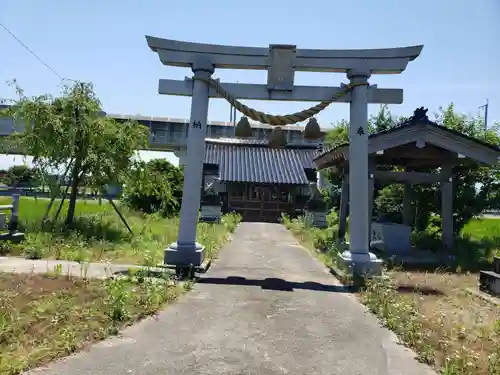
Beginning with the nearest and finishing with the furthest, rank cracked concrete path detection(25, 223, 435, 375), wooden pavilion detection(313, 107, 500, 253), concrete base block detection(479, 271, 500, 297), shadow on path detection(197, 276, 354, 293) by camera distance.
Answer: cracked concrete path detection(25, 223, 435, 375)
concrete base block detection(479, 271, 500, 297)
shadow on path detection(197, 276, 354, 293)
wooden pavilion detection(313, 107, 500, 253)

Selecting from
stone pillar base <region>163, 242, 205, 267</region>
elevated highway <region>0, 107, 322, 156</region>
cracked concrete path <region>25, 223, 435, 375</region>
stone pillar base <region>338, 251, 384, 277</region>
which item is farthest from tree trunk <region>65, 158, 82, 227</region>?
elevated highway <region>0, 107, 322, 156</region>

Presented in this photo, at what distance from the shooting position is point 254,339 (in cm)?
509

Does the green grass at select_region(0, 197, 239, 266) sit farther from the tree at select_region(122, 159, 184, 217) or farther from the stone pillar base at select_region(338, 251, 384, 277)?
the stone pillar base at select_region(338, 251, 384, 277)

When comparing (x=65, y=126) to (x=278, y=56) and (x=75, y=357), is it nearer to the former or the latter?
(x=278, y=56)

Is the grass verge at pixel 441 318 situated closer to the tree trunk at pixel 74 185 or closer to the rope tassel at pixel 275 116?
the rope tassel at pixel 275 116

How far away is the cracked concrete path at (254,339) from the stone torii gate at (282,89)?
162cm

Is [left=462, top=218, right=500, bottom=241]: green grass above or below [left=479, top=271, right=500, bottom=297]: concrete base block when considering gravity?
above

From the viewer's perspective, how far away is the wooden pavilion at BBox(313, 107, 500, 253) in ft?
37.5

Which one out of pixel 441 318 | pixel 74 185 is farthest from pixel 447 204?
pixel 74 185

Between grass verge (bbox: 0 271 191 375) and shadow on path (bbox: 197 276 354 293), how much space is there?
2.76ft

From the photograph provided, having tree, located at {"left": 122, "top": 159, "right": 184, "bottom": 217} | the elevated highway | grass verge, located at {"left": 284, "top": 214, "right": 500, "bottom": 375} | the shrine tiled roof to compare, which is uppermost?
the elevated highway

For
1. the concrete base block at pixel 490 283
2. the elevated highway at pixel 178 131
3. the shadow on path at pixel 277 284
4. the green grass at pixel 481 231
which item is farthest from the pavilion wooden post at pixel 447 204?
the elevated highway at pixel 178 131

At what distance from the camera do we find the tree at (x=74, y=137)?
40.9ft

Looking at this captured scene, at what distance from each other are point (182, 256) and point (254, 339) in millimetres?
4070
